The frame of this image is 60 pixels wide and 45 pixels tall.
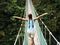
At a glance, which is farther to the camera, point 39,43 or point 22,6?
point 22,6

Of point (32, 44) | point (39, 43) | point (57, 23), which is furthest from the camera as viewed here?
point (57, 23)

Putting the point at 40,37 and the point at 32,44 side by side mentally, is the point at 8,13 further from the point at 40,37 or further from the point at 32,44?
the point at 32,44

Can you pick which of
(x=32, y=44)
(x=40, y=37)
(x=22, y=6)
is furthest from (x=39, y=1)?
(x=32, y=44)

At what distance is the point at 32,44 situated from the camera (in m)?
4.43

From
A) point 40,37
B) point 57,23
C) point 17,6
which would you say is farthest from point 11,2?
point 40,37

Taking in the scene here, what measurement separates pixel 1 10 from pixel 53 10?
1.40 metres

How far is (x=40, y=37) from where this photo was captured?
5121mm

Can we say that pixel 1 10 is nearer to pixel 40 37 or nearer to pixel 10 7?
pixel 10 7

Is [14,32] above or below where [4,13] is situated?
below

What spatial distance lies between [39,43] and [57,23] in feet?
11.0

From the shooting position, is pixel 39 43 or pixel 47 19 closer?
pixel 39 43

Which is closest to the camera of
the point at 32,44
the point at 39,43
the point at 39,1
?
the point at 32,44

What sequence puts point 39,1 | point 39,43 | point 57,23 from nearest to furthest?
1. point 39,43
2. point 57,23
3. point 39,1

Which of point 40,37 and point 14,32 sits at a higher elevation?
point 40,37
